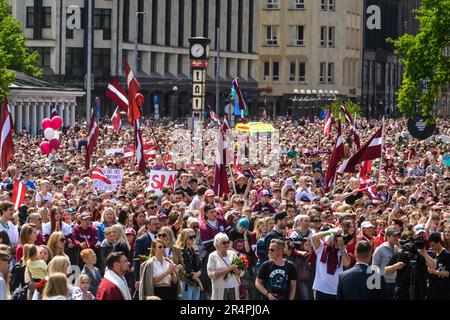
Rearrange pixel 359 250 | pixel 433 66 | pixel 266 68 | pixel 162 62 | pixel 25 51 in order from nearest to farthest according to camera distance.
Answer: pixel 359 250 < pixel 433 66 < pixel 25 51 < pixel 162 62 < pixel 266 68

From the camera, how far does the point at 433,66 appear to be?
5891cm

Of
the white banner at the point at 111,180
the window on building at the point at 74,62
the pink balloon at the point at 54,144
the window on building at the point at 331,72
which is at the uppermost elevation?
the white banner at the point at 111,180

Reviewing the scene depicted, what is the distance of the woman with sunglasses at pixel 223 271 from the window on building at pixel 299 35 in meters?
115

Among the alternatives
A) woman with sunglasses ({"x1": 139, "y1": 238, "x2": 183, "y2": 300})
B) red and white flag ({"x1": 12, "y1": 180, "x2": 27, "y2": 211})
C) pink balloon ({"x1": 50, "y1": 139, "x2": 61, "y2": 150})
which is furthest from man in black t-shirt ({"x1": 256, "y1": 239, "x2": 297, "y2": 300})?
pink balloon ({"x1": 50, "y1": 139, "x2": 61, "y2": 150})

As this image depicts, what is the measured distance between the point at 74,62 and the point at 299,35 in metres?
31.1

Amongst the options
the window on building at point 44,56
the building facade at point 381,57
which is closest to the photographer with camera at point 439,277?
the window on building at point 44,56

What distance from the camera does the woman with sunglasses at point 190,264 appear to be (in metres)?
18.6

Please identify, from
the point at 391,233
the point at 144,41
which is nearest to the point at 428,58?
the point at 391,233

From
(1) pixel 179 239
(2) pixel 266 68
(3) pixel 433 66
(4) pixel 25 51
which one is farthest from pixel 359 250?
(2) pixel 266 68

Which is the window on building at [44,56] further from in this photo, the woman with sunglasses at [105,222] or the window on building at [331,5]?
the woman with sunglasses at [105,222]

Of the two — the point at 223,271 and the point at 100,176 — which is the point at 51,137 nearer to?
the point at 100,176

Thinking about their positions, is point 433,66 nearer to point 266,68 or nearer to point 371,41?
point 266,68

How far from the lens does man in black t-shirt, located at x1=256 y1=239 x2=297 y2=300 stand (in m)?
16.8
